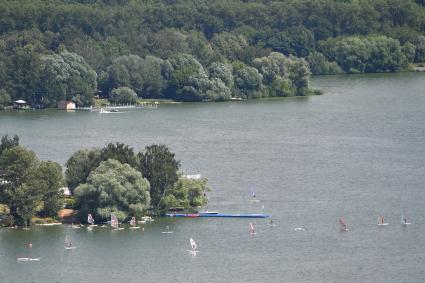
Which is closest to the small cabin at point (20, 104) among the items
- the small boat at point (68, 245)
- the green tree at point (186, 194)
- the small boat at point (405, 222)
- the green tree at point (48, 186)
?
the green tree at point (186, 194)

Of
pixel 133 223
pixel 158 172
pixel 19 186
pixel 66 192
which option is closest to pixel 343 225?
pixel 158 172

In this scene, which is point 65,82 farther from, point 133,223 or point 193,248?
point 193,248

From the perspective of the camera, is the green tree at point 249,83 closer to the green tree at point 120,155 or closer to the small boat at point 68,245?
the green tree at point 120,155

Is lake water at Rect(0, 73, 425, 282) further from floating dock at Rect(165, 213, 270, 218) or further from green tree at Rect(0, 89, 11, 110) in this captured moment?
green tree at Rect(0, 89, 11, 110)

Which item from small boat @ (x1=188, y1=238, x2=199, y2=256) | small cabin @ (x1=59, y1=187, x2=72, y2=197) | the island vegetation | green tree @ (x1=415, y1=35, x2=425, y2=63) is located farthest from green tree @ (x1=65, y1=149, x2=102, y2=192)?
green tree @ (x1=415, y1=35, x2=425, y2=63)

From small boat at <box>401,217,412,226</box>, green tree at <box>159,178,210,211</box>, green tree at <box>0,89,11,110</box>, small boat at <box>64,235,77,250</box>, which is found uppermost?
green tree at <box>0,89,11,110</box>

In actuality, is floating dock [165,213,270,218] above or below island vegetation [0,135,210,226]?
below
